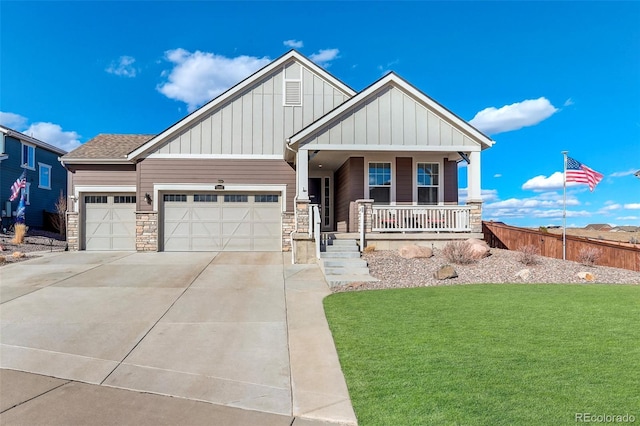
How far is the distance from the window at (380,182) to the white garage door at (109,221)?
9.46 metres

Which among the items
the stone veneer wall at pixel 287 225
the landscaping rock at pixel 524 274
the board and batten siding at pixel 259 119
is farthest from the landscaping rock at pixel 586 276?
the board and batten siding at pixel 259 119

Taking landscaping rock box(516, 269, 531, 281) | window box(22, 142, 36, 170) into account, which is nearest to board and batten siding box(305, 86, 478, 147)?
landscaping rock box(516, 269, 531, 281)

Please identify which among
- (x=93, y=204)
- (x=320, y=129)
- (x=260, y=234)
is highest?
(x=320, y=129)

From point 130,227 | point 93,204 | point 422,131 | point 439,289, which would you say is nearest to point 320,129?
point 422,131

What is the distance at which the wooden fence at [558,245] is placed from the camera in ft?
38.7

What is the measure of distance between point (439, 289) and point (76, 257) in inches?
473

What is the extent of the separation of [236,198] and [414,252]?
7521 mm

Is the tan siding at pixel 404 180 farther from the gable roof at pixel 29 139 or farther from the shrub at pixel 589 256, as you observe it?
the gable roof at pixel 29 139

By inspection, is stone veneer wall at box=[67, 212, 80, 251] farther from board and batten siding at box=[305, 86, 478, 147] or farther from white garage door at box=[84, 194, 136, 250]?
board and batten siding at box=[305, 86, 478, 147]

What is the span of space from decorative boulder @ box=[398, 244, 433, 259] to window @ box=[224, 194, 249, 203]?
6.78m

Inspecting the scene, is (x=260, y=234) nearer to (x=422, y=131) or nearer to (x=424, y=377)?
(x=422, y=131)

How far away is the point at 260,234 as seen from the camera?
53.4ft
